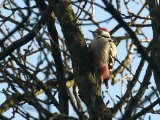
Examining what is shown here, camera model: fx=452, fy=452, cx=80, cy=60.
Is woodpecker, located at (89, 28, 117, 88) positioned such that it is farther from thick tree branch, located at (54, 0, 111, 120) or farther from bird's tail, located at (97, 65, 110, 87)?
thick tree branch, located at (54, 0, 111, 120)

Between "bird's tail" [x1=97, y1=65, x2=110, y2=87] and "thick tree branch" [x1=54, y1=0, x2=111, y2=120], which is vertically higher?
"bird's tail" [x1=97, y1=65, x2=110, y2=87]

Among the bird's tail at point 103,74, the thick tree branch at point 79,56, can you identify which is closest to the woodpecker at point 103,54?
the bird's tail at point 103,74

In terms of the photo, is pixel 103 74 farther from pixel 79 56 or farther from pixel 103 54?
pixel 79 56

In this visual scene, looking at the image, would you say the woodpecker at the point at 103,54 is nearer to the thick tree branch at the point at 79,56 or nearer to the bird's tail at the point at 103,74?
the bird's tail at the point at 103,74

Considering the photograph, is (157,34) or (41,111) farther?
(157,34)

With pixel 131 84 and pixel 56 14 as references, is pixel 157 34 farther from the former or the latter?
pixel 56 14

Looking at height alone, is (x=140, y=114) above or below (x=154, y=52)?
below

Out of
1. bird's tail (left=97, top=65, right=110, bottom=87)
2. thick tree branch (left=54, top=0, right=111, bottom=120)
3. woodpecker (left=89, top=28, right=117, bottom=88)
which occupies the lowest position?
thick tree branch (left=54, top=0, right=111, bottom=120)

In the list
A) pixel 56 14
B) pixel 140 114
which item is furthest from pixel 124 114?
pixel 56 14

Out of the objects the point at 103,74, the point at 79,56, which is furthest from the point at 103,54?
the point at 79,56

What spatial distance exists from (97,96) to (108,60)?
1680 millimetres

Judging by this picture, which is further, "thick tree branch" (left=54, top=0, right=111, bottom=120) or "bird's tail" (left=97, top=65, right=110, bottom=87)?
"bird's tail" (left=97, top=65, right=110, bottom=87)

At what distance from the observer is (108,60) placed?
5367 millimetres

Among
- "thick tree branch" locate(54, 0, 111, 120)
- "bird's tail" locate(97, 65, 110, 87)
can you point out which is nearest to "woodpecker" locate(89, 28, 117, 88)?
"bird's tail" locate(97, 65, 110, 87)
